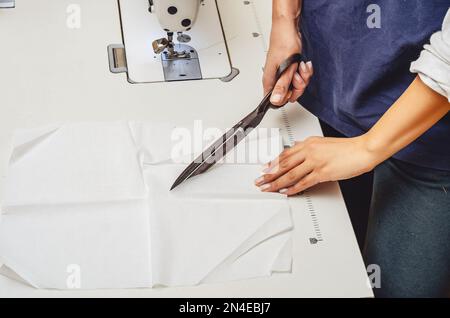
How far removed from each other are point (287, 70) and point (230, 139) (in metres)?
0.18

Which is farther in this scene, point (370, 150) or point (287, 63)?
point (287, 63)

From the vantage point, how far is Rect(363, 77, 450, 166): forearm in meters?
0.91

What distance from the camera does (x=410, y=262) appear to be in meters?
1.16

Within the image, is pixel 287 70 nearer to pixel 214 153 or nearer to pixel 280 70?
pixel 280 70

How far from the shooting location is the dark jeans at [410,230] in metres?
1.09

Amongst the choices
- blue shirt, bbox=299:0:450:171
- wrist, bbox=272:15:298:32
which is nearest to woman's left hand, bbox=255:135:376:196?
blue shirt, bbox=299:0:450:171

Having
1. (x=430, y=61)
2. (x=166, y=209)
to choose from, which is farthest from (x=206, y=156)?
(x=430, y=61)

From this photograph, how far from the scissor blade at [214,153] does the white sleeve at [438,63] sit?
1.08 feet

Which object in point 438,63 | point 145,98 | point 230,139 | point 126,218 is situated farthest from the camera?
point 145,98

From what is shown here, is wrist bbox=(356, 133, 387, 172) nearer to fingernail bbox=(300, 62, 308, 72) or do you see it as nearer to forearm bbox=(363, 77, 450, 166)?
forearm bbox=(363, 77, 450, 166)

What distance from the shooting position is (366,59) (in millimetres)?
1074

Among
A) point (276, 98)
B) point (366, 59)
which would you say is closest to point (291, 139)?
point (276, 98)

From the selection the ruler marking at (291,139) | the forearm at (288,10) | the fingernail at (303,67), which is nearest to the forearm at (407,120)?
the ruler marking at (291,139)

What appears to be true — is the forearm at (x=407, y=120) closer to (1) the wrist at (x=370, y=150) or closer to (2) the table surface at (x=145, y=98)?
(1) the wrist at (x=370, y=150)
